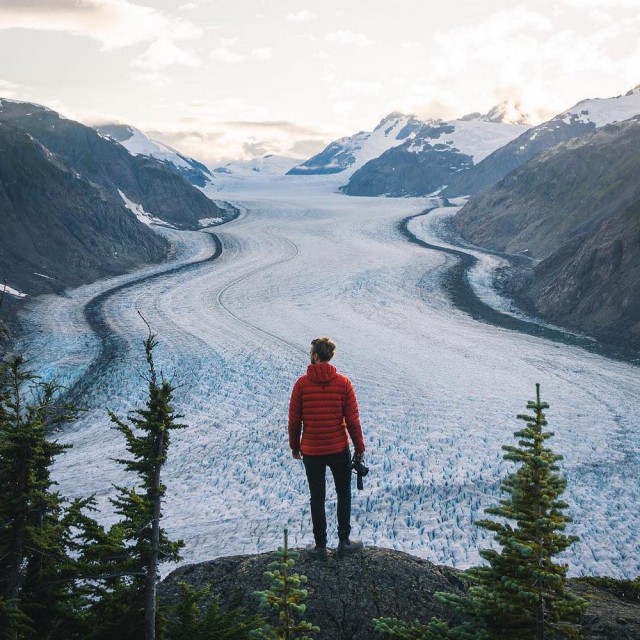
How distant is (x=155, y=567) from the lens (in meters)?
4.82

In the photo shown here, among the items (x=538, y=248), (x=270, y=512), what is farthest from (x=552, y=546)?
(x=538, y=248)

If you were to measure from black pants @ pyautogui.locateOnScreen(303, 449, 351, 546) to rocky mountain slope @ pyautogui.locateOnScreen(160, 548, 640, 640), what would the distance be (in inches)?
15.3

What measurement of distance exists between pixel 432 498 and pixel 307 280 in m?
21.4

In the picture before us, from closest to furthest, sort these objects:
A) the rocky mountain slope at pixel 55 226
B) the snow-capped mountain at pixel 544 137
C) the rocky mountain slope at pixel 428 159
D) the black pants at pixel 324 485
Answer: the black pants at pixel 324 485 < the rocky mountain slope at pixel 55 226 < the snow-capped mountain at pixel 544 137 < the rocky mountain slope at pixel 428 159

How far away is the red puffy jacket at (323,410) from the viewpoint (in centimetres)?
584

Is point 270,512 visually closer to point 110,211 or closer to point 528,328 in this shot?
point 528,328

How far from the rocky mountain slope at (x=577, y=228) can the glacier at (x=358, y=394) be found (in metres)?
2.94

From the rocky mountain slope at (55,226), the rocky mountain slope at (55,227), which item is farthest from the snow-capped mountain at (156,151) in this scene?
the rocky mountain slope at (55,227)

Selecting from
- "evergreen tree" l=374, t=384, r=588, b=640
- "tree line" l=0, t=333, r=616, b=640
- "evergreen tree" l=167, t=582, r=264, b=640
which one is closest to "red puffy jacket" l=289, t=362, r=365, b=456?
"tree line" l=0, t=333, r=616, b=640

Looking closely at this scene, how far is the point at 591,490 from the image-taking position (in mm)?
12844

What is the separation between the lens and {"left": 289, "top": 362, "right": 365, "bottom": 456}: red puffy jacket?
5844 millimetres

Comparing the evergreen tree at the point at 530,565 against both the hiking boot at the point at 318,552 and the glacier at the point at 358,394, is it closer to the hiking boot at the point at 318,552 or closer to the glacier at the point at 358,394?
the hiking boot at the point at 318,552

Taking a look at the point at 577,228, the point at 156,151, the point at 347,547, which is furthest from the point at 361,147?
the point at 347,547

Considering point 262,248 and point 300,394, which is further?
point 262,248
